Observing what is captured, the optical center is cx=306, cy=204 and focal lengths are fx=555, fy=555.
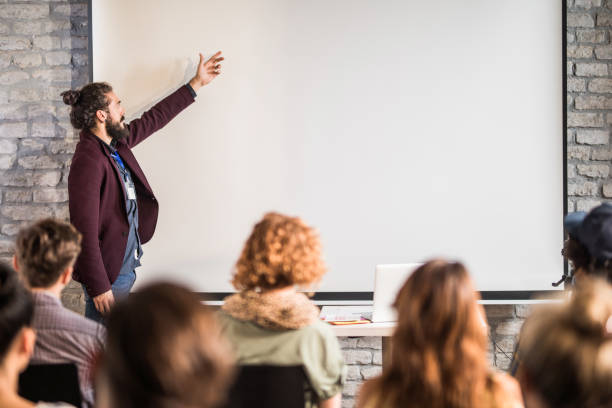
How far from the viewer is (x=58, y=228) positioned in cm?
170

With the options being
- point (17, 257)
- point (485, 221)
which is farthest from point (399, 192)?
point (17, 257)

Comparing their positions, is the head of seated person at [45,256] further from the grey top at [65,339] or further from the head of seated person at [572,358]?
the head of seated person at [572,358]

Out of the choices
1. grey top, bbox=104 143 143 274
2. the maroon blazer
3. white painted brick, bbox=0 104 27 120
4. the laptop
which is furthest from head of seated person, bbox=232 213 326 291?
white painted brick, bbox=0 104 27 120

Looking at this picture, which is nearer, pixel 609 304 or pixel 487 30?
pixel 609 304

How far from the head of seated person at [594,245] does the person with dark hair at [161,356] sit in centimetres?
139

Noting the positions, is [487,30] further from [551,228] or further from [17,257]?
[17,257]

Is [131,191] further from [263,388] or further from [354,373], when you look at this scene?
[263,388]

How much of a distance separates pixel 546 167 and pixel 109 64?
2.39 m

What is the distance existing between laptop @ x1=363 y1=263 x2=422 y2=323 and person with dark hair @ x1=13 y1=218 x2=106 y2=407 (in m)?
1.14

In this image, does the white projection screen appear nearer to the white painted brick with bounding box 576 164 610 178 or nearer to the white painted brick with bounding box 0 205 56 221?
the white painted brick with bounding box 576 164 610 178

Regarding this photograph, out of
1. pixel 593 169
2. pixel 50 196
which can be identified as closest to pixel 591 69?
pixel 593 169

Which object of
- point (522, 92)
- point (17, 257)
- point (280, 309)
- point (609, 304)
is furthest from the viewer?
point (522, 92)

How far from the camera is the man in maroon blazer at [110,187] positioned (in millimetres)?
2521

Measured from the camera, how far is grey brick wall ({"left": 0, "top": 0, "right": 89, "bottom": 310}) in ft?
9.99
